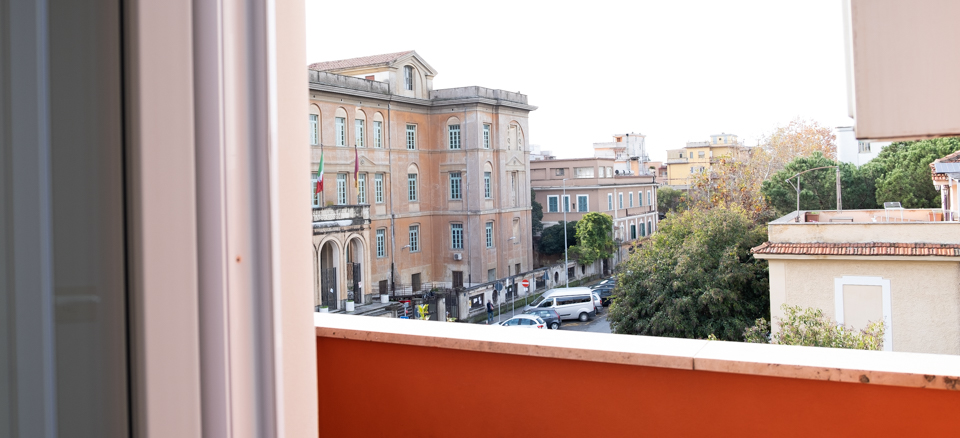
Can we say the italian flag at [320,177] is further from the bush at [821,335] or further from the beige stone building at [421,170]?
the bush at [821,335]

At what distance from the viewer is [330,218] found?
58.7 feet

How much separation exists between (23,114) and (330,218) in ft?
58.8

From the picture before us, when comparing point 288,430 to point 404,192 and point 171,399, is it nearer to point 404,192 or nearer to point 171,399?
point 171,399

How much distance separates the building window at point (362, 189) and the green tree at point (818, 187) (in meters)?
11.4

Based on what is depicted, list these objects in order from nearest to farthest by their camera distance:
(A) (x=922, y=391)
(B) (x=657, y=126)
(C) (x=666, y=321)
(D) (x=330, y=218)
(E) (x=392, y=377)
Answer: (A) (x=922, y=391) → (E) (x=392, y=377) → (C) (x=666, y=321) → (D) (x=330, y=218) → (B) (x=657, y=126)

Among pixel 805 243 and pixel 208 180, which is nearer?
pixel 208 180

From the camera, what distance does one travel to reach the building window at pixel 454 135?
22.9 meters

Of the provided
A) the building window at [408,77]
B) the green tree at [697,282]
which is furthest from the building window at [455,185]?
the green tree at [697,282]

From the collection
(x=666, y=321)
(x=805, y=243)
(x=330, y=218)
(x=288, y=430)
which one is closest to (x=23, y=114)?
(x=288, y=430)

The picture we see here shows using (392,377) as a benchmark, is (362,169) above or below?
above

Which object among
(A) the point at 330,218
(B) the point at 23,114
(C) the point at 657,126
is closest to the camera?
(B) the point at 23,114

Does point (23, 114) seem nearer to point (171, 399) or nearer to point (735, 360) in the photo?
point (171, 399)

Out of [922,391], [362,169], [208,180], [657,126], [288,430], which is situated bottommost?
[922,391]

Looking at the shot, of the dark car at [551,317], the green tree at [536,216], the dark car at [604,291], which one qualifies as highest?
the green tree at [536,216]
